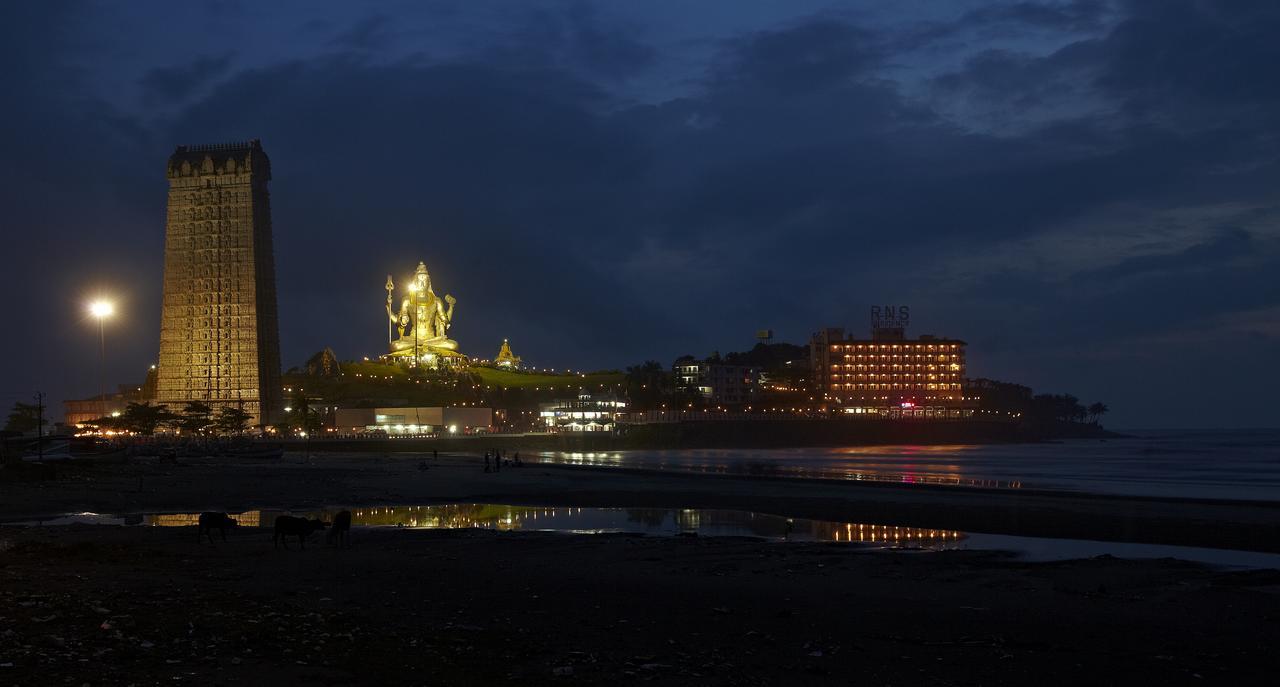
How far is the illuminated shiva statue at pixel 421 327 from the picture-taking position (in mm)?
176750

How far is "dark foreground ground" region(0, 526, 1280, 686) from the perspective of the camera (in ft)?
35.0

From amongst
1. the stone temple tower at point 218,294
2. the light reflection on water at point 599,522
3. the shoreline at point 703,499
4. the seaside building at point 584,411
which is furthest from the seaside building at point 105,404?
the light reflection on water at point 599,522

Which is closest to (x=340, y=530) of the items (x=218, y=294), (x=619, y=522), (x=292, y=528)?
(x=292, y=528)

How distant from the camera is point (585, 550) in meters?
21.7

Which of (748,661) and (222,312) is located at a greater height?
(222,312)

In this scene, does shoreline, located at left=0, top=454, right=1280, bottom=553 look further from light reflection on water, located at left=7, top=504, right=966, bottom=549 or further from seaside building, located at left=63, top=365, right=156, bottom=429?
seaside building, located at left=63, top=365, right=156, bottom=429

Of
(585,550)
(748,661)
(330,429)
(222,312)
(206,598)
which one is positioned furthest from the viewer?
(330,429)

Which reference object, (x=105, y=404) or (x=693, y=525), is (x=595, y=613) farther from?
(x=105, y=404)

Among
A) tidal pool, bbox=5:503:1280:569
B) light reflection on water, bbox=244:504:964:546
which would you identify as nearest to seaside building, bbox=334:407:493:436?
tidal pool, bbox=5:503:1280:569

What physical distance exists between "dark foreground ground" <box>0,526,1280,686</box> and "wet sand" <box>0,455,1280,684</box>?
2.0 inches

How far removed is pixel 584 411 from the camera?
594ft

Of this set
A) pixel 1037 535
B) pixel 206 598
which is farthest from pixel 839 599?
pixel 1037 535

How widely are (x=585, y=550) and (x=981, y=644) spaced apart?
35.7 feet

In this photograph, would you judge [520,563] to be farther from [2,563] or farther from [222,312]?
[222,312]
